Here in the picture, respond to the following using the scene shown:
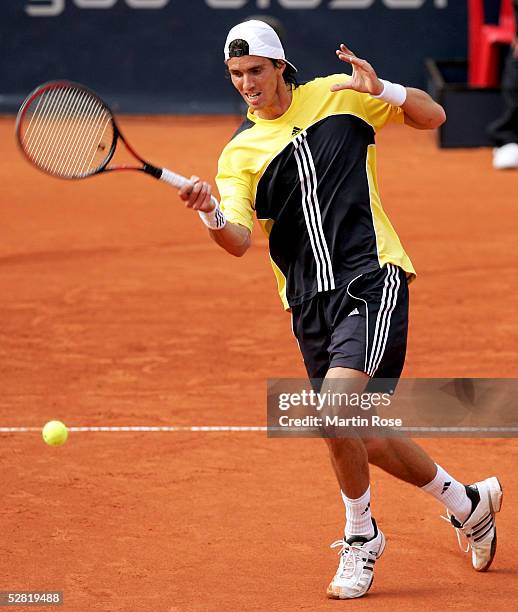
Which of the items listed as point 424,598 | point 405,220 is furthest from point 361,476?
point 405,220

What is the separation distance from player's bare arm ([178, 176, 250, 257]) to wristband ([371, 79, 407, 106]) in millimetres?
787

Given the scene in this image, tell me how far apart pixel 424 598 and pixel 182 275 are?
6055 millimetres

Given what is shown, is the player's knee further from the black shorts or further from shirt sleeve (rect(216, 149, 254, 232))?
shirt sleeve (rect(216, 149, 254, 232))

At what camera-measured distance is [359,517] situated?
5.14 meters

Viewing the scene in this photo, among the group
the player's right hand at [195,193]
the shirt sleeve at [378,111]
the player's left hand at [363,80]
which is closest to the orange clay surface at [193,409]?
the player's right hand at [195,193]

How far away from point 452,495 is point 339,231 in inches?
49.3

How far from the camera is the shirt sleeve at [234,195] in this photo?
5199mm

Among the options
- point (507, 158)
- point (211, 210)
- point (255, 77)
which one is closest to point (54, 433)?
point (211, 210)

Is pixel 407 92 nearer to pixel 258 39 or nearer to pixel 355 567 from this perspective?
pixel 258 39

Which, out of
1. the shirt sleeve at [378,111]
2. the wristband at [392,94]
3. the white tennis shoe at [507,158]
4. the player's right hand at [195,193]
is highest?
the wristband at [392,94]

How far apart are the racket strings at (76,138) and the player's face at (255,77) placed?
1.98 ft

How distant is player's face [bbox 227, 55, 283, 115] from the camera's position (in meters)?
5.20

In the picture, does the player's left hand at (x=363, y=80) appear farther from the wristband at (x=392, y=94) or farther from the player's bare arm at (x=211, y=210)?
the player's bare arm at (x=211, y=210)

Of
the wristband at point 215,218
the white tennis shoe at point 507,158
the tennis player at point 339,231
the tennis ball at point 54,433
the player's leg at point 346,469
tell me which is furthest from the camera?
the white tennis shoe at point 507,158
